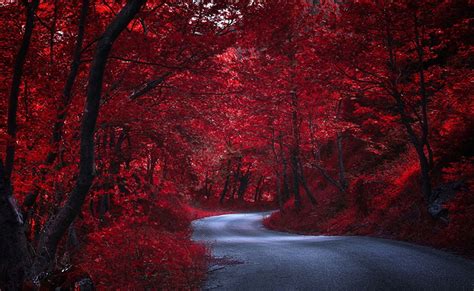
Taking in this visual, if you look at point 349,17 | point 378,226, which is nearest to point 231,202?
point 378,226

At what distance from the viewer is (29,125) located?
29.2 feet

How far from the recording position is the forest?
6.76 metres

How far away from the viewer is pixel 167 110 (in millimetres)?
14031

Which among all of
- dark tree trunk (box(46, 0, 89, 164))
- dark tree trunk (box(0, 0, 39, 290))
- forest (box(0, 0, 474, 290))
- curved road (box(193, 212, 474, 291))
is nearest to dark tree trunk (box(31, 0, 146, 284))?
forest (box(0, 0, 474, 290))

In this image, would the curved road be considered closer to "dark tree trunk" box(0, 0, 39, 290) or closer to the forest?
the forest

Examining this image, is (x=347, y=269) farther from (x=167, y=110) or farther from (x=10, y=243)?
(x=167, y=110)

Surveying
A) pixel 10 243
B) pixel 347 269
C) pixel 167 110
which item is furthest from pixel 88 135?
pixel 167 110

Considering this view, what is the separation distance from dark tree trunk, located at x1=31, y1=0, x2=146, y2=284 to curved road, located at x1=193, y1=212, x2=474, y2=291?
3.25 meters

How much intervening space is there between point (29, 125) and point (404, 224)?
11666mm

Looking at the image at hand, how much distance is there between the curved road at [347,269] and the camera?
6699mm

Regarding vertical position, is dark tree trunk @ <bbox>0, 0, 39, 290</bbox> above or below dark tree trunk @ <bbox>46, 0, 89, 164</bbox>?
below

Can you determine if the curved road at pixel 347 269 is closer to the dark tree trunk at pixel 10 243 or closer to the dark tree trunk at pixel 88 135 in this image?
the dark tree trunk at pixel 88 135

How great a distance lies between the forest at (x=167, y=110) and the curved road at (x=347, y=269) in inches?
33.6

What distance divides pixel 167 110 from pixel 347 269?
8843mm
